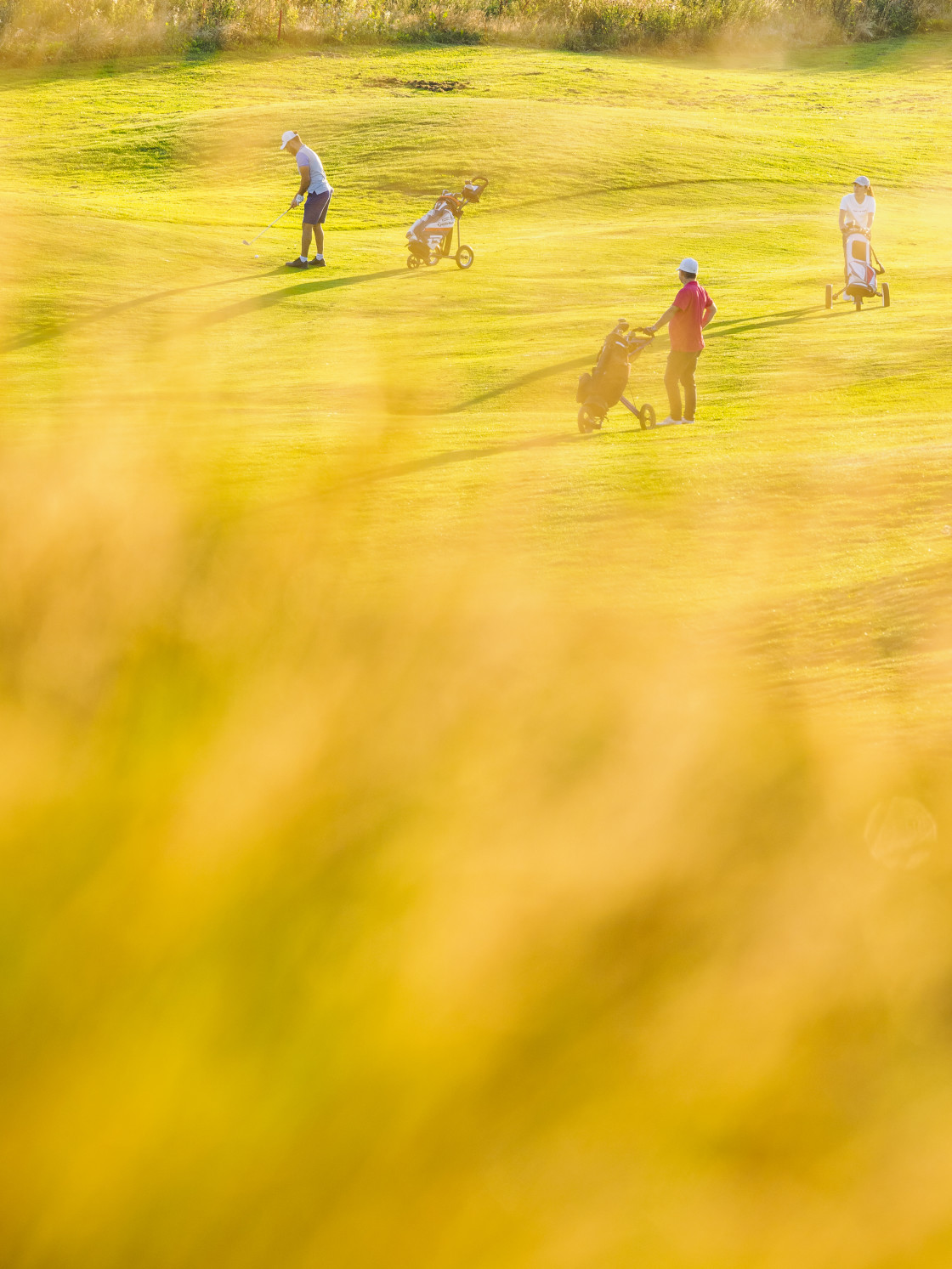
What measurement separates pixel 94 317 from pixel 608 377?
11129mm

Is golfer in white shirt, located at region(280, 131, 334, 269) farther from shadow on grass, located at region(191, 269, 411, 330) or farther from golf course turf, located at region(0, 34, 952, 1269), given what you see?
golf course turf, located at region(0, 34, 952, 1269)

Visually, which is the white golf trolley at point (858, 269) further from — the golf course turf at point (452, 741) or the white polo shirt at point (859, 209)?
the golf course turf at point (452, 741)

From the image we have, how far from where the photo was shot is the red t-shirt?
Result: 1595cm

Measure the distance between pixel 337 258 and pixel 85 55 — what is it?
2957 cm

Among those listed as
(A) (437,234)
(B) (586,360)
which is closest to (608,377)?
(B) (586,360)

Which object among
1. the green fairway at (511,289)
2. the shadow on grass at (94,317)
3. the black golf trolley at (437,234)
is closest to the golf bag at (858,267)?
the green fairway at (511,289)

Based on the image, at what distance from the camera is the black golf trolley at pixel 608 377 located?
1571cm

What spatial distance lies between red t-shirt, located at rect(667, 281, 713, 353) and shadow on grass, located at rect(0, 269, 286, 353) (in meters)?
10.7

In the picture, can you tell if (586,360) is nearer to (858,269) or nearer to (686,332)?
(686,332)

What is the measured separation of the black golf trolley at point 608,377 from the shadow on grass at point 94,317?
9932 mm

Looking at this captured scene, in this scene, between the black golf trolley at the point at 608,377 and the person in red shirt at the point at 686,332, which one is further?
the person in red shirt at the point at 686,332

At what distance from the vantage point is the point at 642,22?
199 ft

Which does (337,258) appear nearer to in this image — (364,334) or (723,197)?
(364,334)

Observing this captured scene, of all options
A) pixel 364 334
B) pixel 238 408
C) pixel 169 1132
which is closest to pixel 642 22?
pixel 364 334
